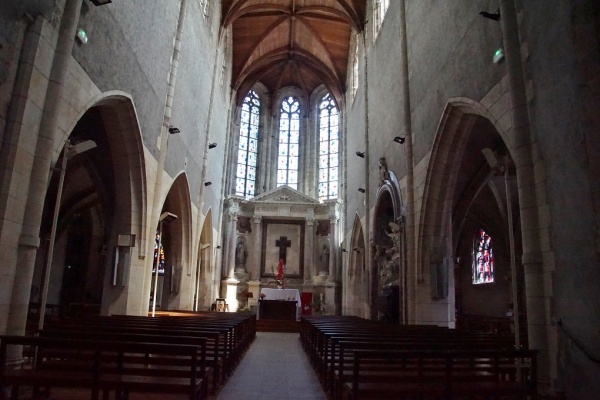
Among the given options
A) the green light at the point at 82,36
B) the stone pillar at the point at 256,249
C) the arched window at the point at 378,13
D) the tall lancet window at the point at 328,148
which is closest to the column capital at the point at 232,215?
the stone pillar at the point at 256,249

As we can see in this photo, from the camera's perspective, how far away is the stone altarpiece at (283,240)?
22.9 meters

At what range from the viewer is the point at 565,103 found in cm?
494

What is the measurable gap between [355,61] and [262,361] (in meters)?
15.9

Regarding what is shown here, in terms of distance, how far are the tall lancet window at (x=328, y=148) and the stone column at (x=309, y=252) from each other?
244 centimetres

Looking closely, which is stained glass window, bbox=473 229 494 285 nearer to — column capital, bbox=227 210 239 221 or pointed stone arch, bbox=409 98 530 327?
pointed stone arch, bbox=409 98 530 327

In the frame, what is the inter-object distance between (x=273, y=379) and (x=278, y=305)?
1099 centimetres

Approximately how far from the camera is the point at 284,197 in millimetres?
23906

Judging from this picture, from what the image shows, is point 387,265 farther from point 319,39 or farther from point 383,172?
point 319,39

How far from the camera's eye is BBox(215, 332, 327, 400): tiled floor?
517 centimetres

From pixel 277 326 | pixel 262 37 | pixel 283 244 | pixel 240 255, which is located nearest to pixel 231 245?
pixel 240 255

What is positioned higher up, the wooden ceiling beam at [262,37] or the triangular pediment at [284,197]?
the wooden ceiling beam at [262,37]

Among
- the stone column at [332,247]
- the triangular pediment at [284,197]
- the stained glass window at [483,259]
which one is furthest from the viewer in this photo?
the triangular pediment at [284,197]

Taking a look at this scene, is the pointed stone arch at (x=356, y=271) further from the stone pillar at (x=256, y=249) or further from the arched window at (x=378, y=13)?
the arched window at (x=378, y=13)

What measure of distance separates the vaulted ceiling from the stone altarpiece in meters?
5.71
